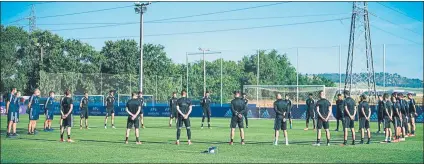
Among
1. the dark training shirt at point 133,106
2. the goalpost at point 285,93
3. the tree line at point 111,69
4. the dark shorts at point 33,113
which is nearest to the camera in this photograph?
the dark training shirt at point 133,106

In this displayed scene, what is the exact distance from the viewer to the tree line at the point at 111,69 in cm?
5975

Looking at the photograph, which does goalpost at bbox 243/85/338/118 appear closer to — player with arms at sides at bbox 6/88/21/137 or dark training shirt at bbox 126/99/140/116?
player with arms at sides at bbox 6/88/21/137

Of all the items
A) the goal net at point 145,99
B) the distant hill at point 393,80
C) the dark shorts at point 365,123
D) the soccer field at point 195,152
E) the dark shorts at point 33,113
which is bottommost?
the soccer field at point 195,152

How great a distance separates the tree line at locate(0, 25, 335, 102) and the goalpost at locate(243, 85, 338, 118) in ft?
17.2

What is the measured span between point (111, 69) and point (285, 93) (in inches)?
1740

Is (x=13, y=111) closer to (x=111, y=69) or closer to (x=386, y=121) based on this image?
(x=386, y=121)

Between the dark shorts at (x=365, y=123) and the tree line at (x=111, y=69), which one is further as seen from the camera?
the tree line at (x=111, y=69)

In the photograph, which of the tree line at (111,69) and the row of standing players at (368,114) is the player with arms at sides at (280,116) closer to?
the row of standing players at (368,114)

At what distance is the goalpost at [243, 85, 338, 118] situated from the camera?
155ft

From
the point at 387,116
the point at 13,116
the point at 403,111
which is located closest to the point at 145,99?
the point at 13,116

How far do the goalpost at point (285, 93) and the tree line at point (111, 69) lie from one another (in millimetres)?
5255

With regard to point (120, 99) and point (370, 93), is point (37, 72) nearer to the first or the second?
point (120, 99)

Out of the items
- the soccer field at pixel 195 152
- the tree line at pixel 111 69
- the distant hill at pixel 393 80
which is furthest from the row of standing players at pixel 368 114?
the tree line at pixel 111 69

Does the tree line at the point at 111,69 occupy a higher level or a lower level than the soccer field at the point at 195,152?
higher
